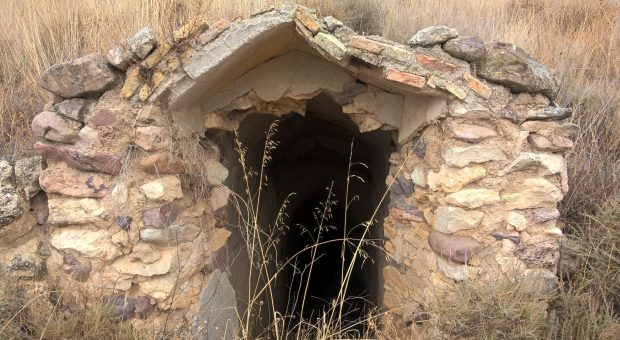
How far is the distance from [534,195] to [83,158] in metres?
2.54

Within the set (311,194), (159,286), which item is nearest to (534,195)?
(159,286)

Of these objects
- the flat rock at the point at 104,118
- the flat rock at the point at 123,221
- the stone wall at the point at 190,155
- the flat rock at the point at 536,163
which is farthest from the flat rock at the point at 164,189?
the flat rock at the point at 536,163

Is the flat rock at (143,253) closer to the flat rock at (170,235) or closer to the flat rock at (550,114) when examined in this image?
the flat rock at (170,235)

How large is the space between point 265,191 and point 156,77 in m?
2.46

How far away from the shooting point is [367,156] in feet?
16.9

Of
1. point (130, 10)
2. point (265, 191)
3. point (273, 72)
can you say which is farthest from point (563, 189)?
point (130, 10)

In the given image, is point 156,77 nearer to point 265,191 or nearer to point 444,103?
point 444,103

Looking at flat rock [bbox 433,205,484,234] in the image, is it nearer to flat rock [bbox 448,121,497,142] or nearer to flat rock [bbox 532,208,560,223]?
flat rock [bbox 532,208,560,223]

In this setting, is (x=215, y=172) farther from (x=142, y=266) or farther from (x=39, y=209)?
(x=39, y=209)

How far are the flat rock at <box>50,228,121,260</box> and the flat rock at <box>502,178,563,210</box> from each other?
7.49ft

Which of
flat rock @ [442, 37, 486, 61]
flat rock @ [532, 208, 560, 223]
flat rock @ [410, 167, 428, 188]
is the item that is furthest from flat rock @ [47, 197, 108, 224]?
flat rock @ [532, 208, 560, 223]

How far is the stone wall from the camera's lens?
8.56 ft

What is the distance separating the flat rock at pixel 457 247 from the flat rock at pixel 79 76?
209 centimetres

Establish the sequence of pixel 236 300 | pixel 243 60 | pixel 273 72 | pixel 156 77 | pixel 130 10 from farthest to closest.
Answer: pixel 130 10
pixel 236 300
pixel 273 72
pixel 243 60
pixel 156 77
